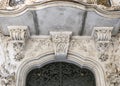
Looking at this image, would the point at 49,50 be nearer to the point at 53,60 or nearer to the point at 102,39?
the point at 53,60

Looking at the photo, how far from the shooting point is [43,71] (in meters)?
6.09

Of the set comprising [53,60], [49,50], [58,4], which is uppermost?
[58,4]

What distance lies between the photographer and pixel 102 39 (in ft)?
19.5

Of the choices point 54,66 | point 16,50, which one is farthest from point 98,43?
point 16,50

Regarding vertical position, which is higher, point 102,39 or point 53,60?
point 102,39

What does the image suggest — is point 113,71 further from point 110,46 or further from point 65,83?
point 65,83

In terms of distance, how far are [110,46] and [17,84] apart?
2.16m

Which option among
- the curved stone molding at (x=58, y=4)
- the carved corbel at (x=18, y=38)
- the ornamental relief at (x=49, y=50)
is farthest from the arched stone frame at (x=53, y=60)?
the curved stone molding at (x=58, y=4)

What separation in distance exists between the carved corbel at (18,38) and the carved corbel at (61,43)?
0.60 meters

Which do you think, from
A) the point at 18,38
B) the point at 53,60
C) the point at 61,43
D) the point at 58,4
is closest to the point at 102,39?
the point at 61,43

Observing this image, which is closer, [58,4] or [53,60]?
[58,4]

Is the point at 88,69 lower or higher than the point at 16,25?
lower

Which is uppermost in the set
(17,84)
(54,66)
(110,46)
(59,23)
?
(59,23)

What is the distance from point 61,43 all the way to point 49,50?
308mm
